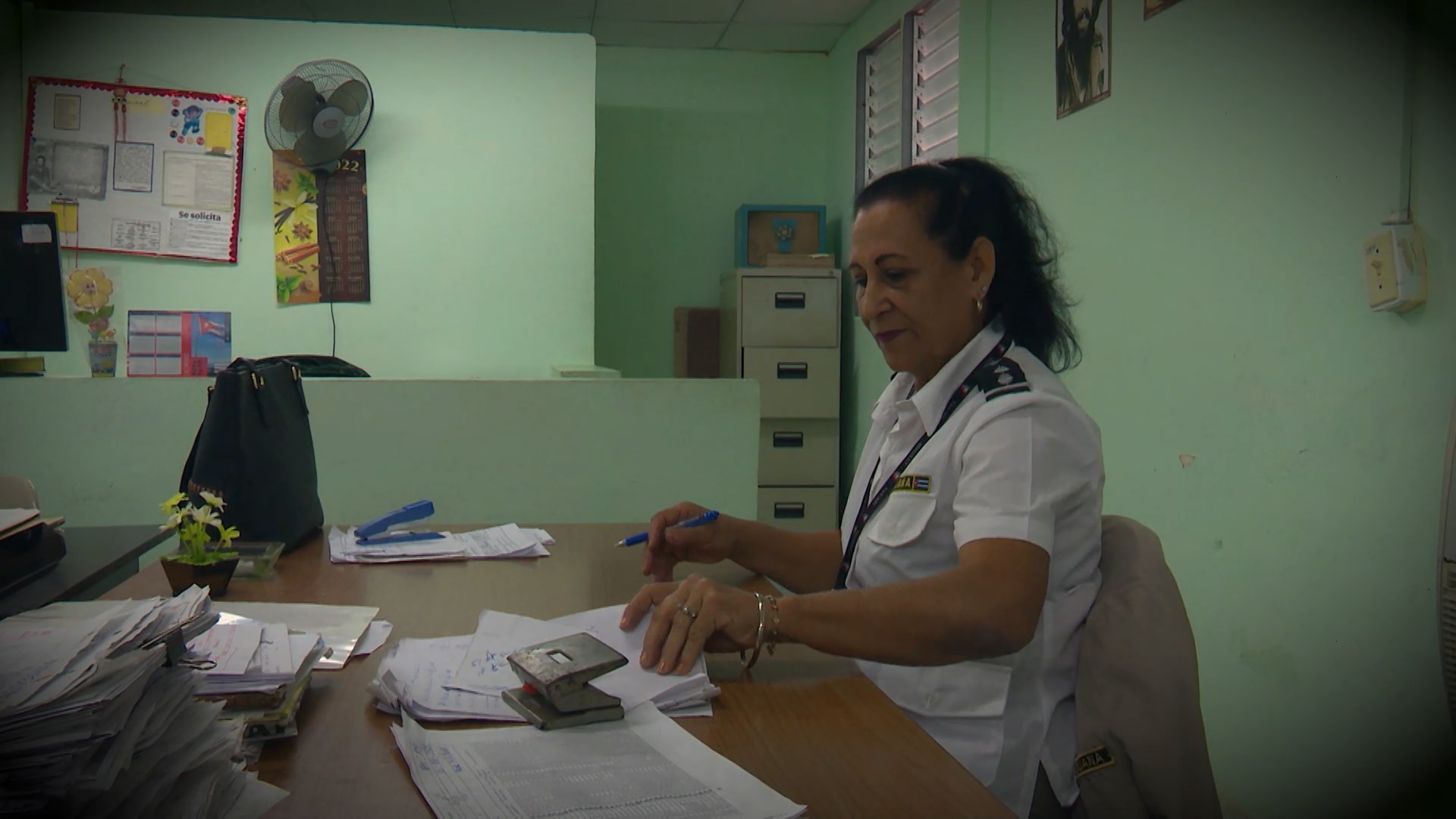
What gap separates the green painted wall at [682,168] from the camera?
4.85 metres

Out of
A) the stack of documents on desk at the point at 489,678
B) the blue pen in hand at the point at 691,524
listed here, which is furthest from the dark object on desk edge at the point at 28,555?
the blue pen in hand at the point at 691,524

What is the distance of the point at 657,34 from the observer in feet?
15.0

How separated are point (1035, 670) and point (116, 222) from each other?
402 cm

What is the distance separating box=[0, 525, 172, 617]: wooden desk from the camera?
3.82 feet

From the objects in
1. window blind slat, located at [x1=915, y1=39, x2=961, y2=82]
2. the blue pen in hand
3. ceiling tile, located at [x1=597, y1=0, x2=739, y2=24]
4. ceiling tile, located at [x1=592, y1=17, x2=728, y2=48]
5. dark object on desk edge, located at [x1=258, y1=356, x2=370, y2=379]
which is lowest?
the blue pen in hand

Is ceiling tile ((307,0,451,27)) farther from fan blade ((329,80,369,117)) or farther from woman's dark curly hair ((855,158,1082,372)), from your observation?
woman's dark curly hair ((855,158,1082,372))

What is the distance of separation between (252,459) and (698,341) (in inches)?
135

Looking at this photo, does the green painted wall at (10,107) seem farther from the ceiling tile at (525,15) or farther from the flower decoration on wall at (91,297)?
the ceiling tile at (525,15)

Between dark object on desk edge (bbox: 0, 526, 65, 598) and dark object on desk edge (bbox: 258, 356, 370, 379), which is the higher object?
dark object on desk edge (bbox: 258, 356, 370, 379)

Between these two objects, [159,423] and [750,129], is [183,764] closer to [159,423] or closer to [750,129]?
[159,423]

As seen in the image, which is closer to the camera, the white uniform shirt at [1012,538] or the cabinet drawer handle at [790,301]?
the white uniform shirt at [1012,538]

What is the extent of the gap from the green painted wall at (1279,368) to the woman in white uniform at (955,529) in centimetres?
Result: 79

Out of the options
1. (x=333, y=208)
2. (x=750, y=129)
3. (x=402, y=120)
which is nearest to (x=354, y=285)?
(x=333, y=208)

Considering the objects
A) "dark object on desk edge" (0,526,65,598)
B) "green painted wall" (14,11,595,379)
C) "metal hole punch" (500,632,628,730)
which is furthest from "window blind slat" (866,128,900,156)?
"metal hole punch" (500,632,628,730)
